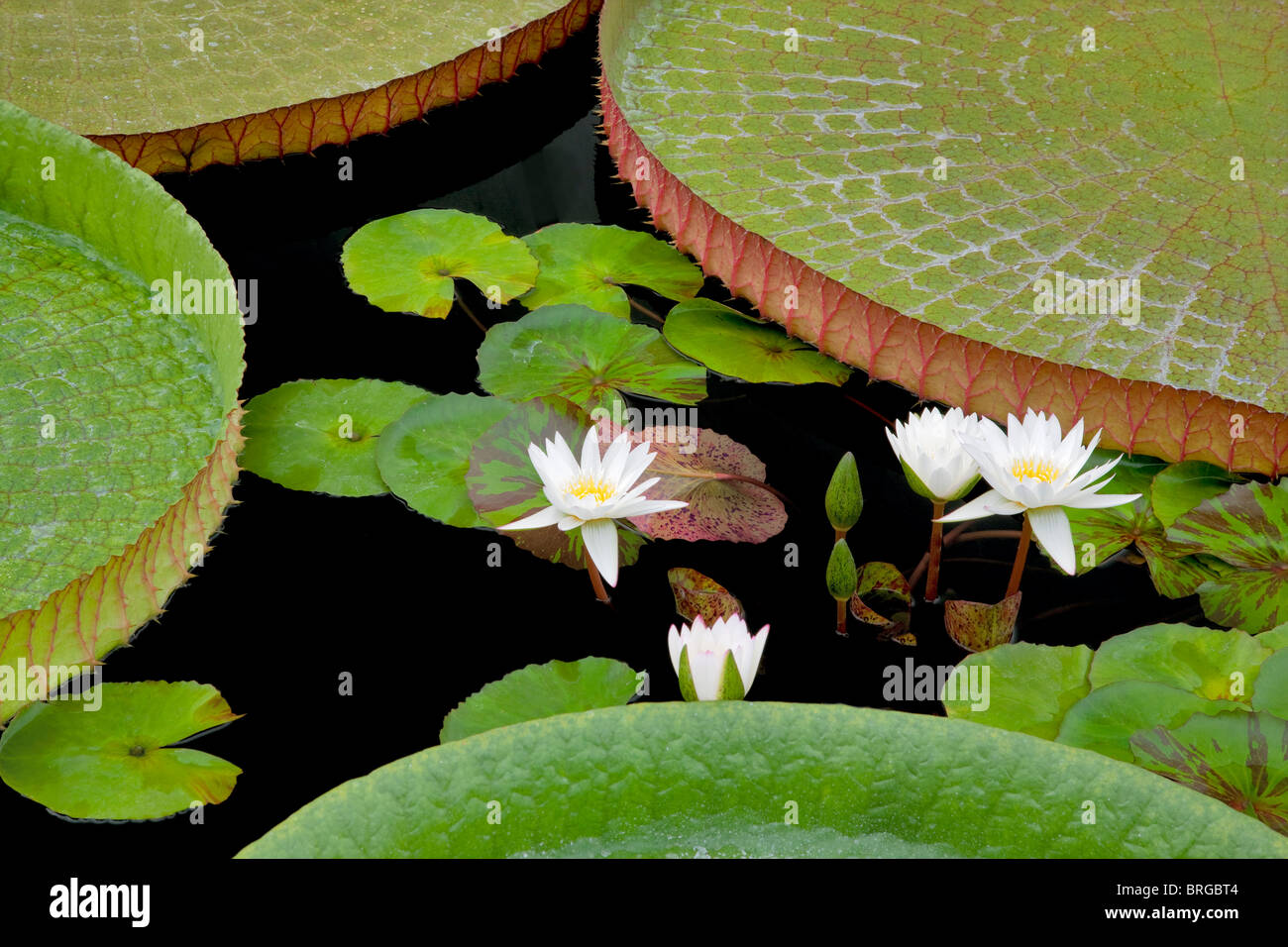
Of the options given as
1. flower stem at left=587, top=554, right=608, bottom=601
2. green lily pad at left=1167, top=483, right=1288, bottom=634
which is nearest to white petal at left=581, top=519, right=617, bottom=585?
flower stem at left=587, top=554, right=608, bottom=601

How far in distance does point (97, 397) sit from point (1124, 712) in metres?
1.29

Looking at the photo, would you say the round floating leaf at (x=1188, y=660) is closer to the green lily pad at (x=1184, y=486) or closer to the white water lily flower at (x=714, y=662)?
the green lily pad at (x=1184, y=486)

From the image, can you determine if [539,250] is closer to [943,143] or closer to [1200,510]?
[943,143]

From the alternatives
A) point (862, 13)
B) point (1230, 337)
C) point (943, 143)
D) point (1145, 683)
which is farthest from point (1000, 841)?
point (862, 13)

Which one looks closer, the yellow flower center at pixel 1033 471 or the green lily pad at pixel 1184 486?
the yellow flower center at pixel 1033 471

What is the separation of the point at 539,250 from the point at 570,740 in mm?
1091

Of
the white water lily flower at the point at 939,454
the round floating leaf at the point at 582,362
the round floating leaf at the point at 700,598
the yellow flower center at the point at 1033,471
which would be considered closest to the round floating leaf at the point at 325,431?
the round floating leaf at the point at 582,362

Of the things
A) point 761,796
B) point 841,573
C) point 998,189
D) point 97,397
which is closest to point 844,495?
point 841,573

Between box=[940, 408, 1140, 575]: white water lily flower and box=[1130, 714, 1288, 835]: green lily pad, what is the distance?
0.20 metres

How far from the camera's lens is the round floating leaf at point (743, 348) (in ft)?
5.88

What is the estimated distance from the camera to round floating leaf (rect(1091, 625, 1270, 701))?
1.31 m

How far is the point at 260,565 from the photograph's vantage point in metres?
1.59

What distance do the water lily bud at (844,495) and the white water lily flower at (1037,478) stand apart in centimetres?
12
